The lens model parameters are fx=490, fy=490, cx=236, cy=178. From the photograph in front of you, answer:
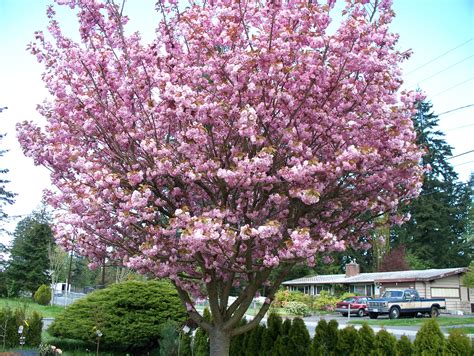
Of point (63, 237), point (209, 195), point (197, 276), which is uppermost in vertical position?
point (209, 195)

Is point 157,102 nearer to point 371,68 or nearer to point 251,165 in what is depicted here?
point 251,165

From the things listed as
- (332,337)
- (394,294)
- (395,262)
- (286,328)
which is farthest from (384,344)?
(395,262)

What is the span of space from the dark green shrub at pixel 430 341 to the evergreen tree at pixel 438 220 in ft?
135

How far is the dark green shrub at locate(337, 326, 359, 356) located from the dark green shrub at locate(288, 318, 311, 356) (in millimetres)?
677

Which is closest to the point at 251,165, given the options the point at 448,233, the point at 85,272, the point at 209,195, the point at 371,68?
the point at 209,195

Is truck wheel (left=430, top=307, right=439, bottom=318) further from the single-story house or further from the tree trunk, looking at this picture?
the tree trunk

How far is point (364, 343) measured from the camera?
281 inches

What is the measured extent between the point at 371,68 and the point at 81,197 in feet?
12.8

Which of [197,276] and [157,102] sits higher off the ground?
[157,102]

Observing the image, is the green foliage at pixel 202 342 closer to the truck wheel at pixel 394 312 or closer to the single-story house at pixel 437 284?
the truck wheel at pixel 394 312

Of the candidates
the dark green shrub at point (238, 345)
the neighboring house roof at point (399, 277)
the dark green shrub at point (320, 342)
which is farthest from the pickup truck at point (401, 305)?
the dark green shrub at point (320, 342)

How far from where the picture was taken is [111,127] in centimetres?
688

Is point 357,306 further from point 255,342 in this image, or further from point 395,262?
point 255,342

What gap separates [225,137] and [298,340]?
3.84m
